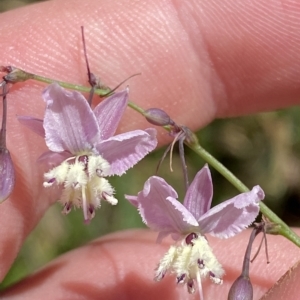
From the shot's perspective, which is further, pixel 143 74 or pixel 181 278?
pixel 143 74

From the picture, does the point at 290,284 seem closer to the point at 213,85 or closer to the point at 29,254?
the point at 213,85

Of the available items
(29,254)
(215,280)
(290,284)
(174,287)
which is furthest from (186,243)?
(29,254)

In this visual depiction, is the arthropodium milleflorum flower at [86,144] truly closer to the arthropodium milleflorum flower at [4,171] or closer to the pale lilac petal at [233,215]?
the arthropodium milleflorum flower at [4,171]

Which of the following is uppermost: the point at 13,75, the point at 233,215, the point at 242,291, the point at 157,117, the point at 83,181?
the point at 13,75

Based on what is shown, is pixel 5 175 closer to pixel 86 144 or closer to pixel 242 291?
pixel 86 144

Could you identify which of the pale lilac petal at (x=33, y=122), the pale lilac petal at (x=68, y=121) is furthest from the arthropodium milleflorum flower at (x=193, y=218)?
the pale lilac petal at (x=33, y=122)

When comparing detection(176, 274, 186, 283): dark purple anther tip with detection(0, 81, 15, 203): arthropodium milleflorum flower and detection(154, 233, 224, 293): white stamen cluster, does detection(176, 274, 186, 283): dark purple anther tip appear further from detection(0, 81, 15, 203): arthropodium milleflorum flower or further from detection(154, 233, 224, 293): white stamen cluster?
detection(0, 81, 15, 203): arthropodium milleflorum flower

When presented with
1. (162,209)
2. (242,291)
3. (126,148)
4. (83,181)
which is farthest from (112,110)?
(242,291)
